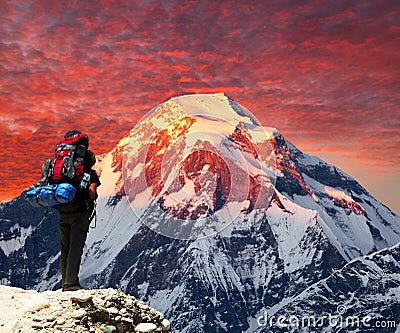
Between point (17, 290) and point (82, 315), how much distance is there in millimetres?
3123

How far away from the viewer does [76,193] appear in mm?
12070

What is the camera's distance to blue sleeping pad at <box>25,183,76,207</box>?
11508 mm

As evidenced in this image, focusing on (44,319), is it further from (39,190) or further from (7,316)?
(39,190)

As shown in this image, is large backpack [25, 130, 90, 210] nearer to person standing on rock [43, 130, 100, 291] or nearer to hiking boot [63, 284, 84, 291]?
person standing on rock [43, 130, 100, 291]

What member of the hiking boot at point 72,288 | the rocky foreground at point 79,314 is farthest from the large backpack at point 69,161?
the rocky foreground at point 79,314

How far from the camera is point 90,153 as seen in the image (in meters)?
12.5

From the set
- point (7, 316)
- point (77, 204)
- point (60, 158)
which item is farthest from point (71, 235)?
point (7, 316)

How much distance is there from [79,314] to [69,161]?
329cm

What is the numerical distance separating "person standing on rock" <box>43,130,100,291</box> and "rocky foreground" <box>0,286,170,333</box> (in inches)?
44.7

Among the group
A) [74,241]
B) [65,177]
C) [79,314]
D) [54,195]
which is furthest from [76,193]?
[79,314]

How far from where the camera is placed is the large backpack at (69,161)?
12.0 meters

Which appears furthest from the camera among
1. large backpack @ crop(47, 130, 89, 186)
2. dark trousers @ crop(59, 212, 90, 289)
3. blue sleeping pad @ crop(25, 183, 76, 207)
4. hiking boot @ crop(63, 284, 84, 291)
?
dark trousers @ crop(59, 212, 90, 289)

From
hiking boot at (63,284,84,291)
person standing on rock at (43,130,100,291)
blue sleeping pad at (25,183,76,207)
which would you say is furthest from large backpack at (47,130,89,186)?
hiking boot at (63,284,84,291)

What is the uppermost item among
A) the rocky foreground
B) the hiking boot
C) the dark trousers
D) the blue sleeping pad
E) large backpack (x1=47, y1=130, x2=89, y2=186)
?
large backpack (x1=47, y1=130, x2=89, y2=186)
